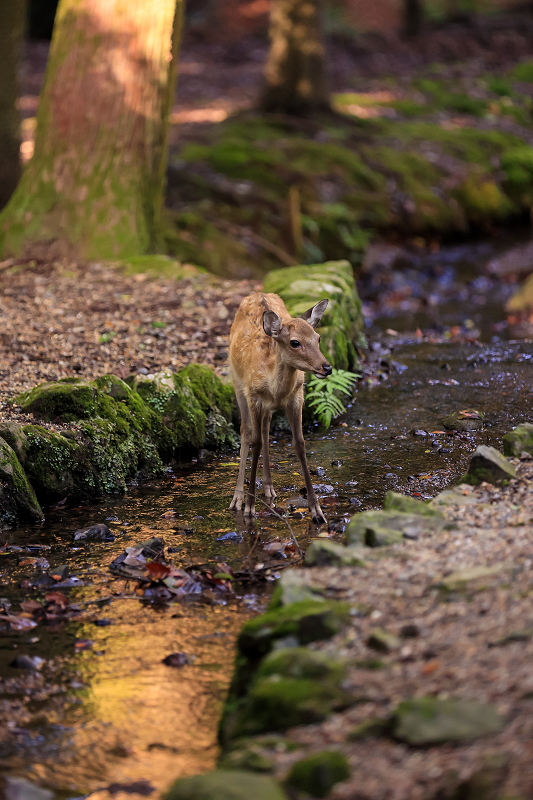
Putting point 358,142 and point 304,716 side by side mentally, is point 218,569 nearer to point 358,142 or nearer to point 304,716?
point 304,716

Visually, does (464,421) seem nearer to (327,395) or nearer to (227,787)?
(327,395)

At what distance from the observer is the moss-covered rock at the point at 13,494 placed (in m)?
6.12

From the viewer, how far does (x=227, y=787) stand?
10.1ft

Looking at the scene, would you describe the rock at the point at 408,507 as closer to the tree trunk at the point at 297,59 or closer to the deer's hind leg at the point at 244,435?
the deer's hind leg at the point at 244,435

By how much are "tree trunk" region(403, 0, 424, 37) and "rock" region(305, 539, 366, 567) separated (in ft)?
95.3

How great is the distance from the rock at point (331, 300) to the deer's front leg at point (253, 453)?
2.54 meters

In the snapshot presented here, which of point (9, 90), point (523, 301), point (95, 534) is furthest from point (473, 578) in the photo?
point (9, 90)

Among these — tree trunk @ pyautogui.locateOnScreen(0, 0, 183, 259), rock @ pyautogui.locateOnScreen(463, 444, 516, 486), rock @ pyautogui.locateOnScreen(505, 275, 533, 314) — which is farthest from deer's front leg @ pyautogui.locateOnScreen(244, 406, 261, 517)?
rock @ pyautogui.locateOnScreen(505, 275, 533, 314)

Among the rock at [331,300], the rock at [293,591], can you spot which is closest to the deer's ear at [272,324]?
the rock at [293,591]

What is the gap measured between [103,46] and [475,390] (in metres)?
6.43

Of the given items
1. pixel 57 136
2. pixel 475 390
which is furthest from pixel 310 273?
pixel 57 136

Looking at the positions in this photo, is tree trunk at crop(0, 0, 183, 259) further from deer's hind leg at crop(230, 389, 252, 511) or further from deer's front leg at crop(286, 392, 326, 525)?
deer's front leg at crop(286, 392, 326, 525)

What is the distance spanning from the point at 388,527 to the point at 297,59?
14.3 m

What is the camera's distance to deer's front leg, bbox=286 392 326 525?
6055 mm
